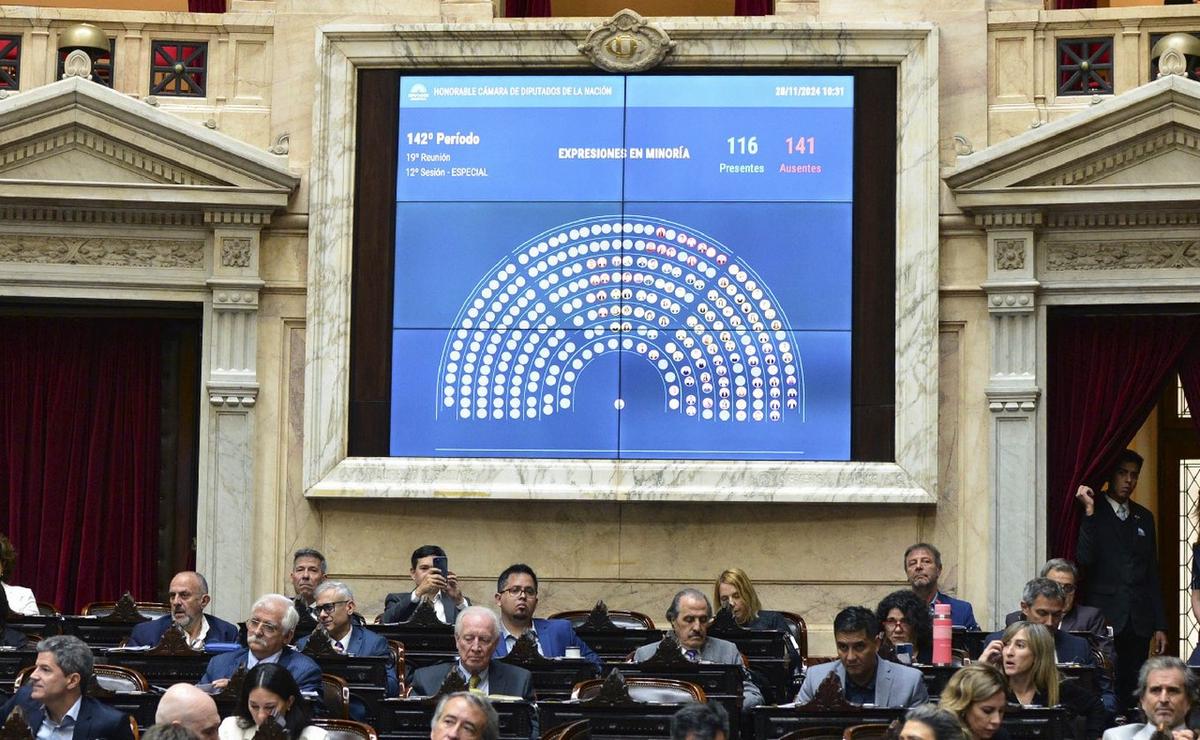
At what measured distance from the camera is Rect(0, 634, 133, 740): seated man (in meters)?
7.74

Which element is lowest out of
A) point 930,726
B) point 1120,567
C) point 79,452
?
point 930,726

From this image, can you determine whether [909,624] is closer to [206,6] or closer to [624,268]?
[624,268]

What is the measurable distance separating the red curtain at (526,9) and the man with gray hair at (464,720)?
7331 millimetres

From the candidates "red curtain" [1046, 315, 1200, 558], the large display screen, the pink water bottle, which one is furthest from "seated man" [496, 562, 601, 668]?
"red curtain" [1046, 315, 1200, 558]

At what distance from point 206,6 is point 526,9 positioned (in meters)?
1.92

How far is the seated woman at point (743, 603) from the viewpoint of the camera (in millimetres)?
10680

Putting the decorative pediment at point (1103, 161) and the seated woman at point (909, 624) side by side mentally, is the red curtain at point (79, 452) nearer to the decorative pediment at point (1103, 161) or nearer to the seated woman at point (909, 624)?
the decorative pediment at point (1103, 161)

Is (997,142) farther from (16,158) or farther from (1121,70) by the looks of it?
(16,158)

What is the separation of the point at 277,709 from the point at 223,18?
627 cm

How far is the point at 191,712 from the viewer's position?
652cm

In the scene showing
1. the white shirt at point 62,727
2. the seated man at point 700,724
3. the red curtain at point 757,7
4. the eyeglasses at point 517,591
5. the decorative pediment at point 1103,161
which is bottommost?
the white shirt at point 62,727

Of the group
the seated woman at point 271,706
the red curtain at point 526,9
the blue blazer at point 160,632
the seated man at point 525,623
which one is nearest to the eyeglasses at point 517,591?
the seated man at point 525,623

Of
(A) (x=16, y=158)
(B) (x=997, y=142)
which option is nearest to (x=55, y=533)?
(A) (x=16, y=158)

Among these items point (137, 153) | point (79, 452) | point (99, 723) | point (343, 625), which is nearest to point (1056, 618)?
point (343, 625)
